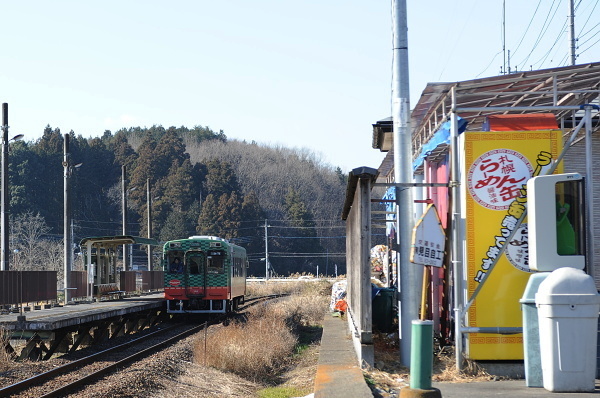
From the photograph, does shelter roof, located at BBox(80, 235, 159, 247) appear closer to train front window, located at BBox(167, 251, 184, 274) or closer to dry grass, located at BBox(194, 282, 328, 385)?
train front window, located at BBox(167, 251, 184, 274)

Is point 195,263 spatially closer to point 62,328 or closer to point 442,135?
point 62,328

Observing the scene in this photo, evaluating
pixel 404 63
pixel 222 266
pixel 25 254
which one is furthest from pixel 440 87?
pixel 25 254

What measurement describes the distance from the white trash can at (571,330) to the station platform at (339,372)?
1.97 meters

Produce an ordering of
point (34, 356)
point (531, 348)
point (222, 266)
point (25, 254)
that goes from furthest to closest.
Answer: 1. point (25, 254)
2. point (222, 266)
3. point (34, 356)
4. point (531, 348)

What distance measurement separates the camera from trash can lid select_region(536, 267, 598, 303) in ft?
26.9

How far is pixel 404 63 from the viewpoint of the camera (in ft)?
35.5

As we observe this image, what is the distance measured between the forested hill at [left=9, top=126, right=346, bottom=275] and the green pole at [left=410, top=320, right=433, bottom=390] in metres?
60.1

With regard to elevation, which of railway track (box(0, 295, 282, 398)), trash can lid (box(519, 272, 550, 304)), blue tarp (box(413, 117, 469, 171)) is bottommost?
railway track (box(0, 295, 282, 398))

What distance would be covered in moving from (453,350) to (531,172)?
2.66m

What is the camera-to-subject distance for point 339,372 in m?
9.59

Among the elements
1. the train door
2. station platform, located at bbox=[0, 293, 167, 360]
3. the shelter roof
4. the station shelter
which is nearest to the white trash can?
station platform, located at bbox=[0, 293, 167, 360]

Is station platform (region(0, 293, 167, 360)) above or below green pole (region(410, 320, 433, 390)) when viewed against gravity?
below

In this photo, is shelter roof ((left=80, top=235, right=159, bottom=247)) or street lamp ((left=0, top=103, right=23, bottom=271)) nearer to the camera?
street lamp ((left=0, top=103, right=23, bottom=271))

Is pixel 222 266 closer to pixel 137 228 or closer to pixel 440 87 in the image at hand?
pixel 440 87
